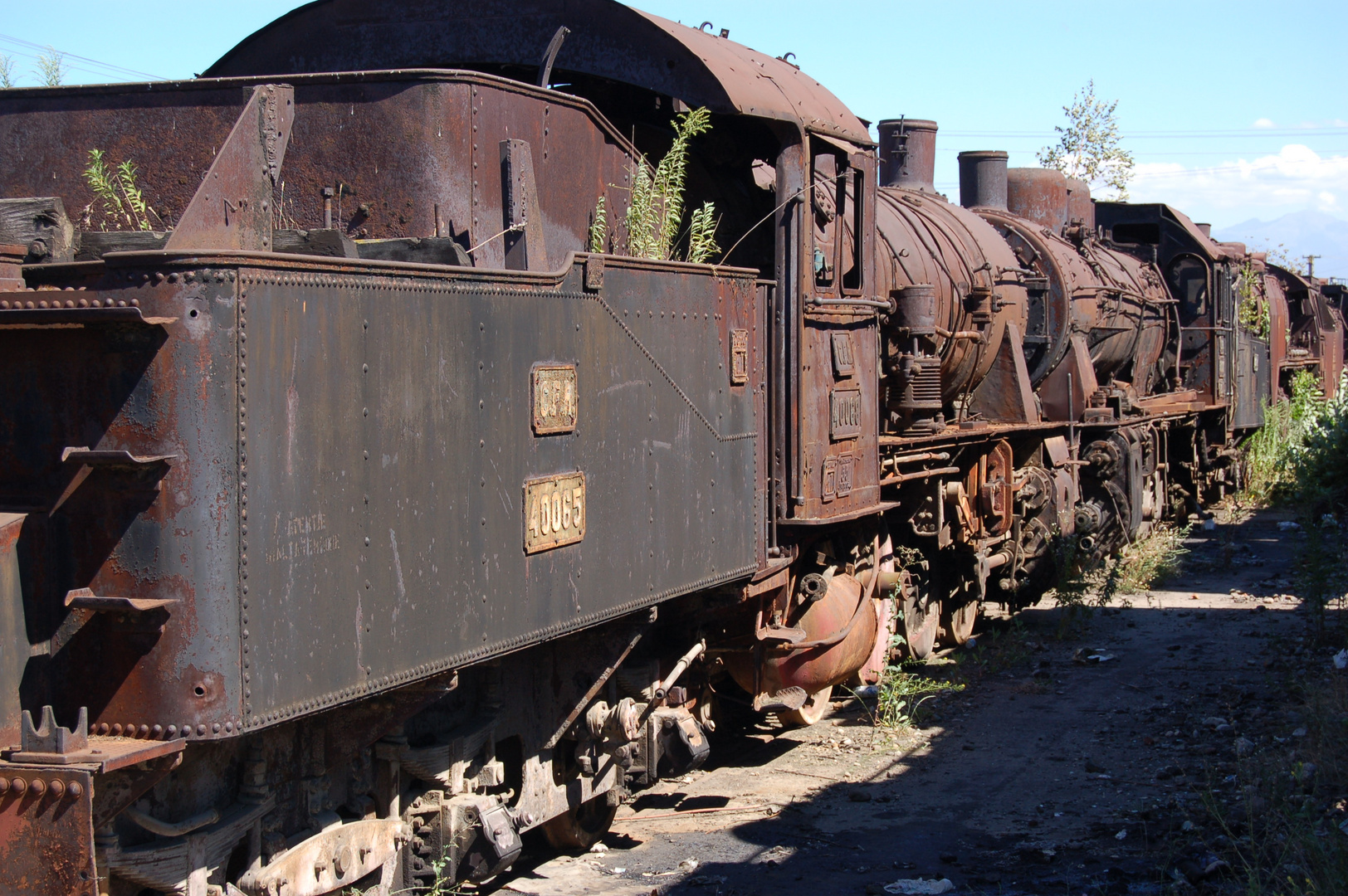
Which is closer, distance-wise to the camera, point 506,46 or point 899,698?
point 506,46

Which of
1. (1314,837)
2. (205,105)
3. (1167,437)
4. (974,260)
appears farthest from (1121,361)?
(205,105)

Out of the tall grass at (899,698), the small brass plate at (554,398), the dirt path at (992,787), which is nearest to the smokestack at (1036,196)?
the dirt path at (992,787)

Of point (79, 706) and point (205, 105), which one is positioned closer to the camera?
point (79, 706)

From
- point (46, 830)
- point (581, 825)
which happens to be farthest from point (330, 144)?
point (581, 825)

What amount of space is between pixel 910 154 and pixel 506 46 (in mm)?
6302

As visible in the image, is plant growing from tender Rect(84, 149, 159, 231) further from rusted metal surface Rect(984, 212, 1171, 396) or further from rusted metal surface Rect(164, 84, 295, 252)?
rusted metal surface Rect(984, 212, 1171, 396)

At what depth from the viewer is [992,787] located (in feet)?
21.6

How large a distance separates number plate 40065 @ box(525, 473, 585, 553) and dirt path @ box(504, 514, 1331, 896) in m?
1.65

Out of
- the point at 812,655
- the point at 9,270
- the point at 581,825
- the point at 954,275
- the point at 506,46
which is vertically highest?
the point at 506,46

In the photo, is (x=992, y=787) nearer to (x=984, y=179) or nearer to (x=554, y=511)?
(x=554, y=511)

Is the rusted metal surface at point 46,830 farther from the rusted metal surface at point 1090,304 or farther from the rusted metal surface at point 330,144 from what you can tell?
the rusted metal surface at point 1090,304

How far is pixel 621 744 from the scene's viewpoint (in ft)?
17.5

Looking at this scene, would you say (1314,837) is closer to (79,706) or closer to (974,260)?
(79,706)

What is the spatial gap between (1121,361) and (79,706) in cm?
1262
